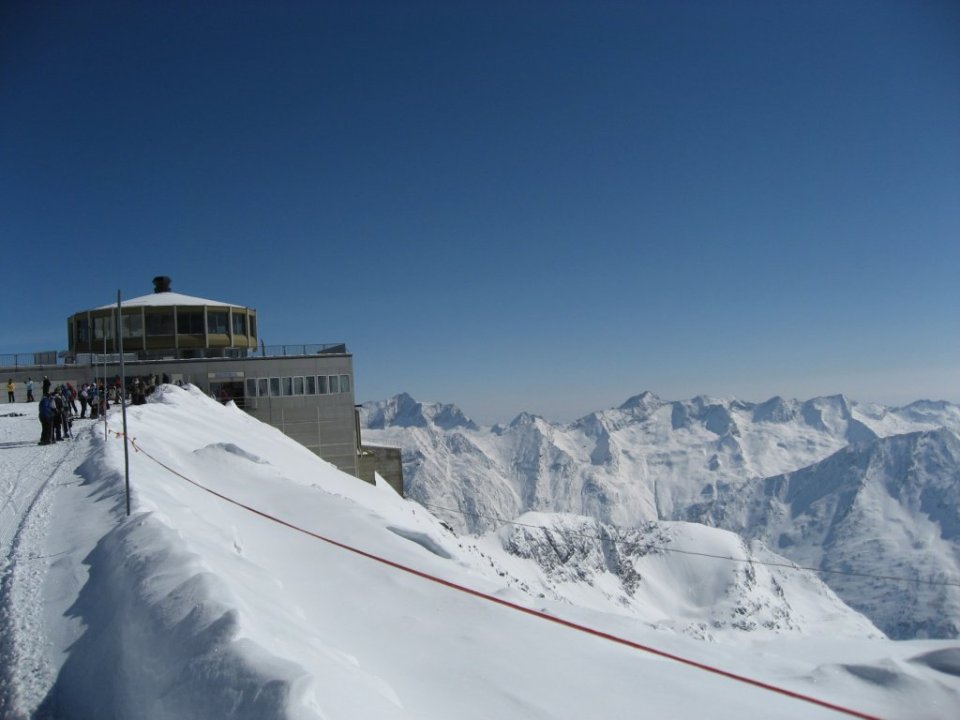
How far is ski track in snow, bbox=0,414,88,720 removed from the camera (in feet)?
16.1

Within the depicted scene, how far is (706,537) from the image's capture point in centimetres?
10681

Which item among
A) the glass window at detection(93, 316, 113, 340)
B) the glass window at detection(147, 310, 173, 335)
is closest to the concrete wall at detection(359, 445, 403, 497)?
the glass window at detection(147, 310, 173, 335)

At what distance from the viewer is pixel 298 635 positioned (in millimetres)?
5172

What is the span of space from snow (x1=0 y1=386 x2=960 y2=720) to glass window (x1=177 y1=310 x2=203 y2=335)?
2800 cm

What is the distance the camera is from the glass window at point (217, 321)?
134 feet

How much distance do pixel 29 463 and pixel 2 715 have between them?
1147 cm

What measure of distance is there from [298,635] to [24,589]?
3.43 meters

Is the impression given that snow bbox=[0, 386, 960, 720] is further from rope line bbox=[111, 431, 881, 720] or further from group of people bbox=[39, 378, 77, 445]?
group of people bbox=[39, 378, 77, 445]

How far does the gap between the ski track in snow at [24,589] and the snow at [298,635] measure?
24 millimetres

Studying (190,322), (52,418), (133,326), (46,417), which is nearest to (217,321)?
(190,322)

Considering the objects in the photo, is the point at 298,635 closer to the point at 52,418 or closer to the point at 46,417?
the point at 46,417

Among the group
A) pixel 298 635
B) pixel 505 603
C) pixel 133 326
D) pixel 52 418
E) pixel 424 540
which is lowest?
pixel 424 540

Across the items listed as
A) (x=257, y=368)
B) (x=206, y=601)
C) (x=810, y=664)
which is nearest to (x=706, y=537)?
(x=257, y=368)

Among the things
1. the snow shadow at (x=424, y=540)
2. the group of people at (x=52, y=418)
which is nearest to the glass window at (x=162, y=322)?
the group of people at (x=52, y=418)
